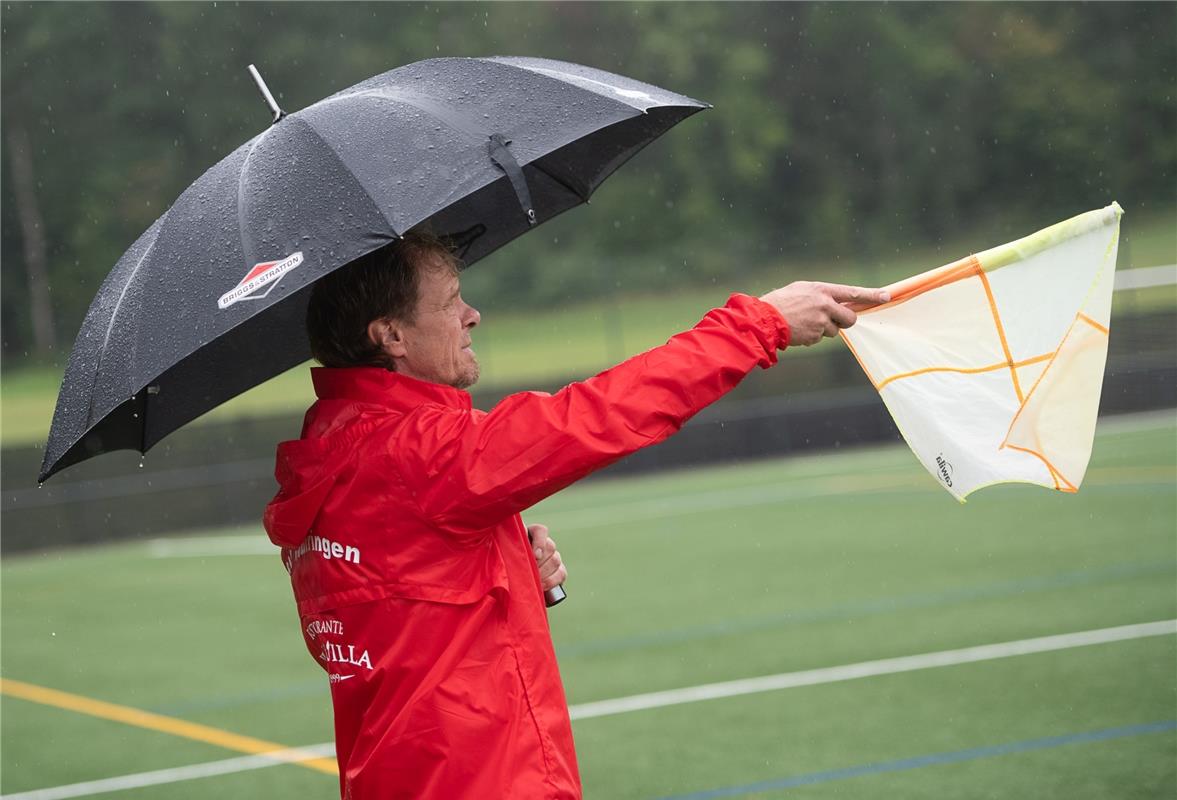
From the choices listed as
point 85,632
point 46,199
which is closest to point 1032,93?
point 46,199

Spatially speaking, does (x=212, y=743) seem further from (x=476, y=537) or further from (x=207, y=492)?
(x=207, y=492)

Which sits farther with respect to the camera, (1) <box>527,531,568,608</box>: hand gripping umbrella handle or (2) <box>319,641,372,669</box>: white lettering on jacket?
(1) <box>527,531,568,608</box>: hand gripping umbrella handle

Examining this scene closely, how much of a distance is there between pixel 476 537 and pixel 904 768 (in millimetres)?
3746

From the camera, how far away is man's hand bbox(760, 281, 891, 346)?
294 cm

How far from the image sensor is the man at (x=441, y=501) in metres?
2.79

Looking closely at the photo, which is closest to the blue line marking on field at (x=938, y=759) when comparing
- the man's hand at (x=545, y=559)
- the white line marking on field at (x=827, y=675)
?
the white line marking on field at (x=827, y=675)

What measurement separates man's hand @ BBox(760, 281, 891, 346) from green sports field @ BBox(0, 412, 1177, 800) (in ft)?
10.4

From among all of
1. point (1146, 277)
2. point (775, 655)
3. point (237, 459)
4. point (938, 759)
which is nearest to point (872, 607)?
point (775, 655)

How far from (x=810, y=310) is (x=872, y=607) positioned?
22.1ft

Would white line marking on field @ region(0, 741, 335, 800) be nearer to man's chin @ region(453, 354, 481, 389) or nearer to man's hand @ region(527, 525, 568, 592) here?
man's hand @ region(527, 525, 568, 592)

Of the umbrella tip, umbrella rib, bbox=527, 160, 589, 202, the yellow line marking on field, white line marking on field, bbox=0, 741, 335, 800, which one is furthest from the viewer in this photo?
the yellow line marking on field

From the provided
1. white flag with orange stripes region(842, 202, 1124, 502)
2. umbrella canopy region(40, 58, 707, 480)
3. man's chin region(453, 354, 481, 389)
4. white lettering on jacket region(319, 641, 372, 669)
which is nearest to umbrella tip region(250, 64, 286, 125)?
umbrella canopy region(40, 58, 707, 480)

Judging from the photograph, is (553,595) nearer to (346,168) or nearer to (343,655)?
(343,655)

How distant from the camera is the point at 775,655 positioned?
27.8 feet
